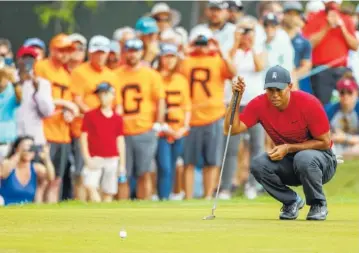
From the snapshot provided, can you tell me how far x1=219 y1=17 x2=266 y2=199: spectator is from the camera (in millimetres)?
18750

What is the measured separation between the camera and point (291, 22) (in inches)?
807

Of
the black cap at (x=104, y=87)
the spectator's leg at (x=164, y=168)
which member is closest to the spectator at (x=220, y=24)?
the spectator's leg at (x=164, y=168)

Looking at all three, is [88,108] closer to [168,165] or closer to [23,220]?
[168,165]

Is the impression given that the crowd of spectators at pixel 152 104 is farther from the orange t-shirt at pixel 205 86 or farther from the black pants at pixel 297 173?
the black pants at pixel 297 173

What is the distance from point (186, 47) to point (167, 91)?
0.99 m

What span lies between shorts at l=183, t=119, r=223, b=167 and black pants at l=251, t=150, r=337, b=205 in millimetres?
5957

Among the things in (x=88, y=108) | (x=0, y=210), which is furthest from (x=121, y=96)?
(x=0, y=210)

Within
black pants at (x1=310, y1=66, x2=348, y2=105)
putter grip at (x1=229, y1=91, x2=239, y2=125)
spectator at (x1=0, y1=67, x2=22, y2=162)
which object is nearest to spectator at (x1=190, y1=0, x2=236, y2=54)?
black pants at (x1=310, y1=66, x2=348, y2=105)

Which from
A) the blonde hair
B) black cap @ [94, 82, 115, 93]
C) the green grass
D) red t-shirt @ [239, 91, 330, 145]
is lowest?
the green grass

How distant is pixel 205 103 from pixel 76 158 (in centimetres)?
195

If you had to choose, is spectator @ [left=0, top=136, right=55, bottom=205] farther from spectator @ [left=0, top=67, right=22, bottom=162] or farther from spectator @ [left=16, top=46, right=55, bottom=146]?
spectator @ [left=16, top=46, right=55, bottom=146]

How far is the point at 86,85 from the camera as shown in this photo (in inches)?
741

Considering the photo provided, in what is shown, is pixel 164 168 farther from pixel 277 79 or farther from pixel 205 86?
pixel 277 79

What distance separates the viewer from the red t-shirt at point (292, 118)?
41.0 ft
